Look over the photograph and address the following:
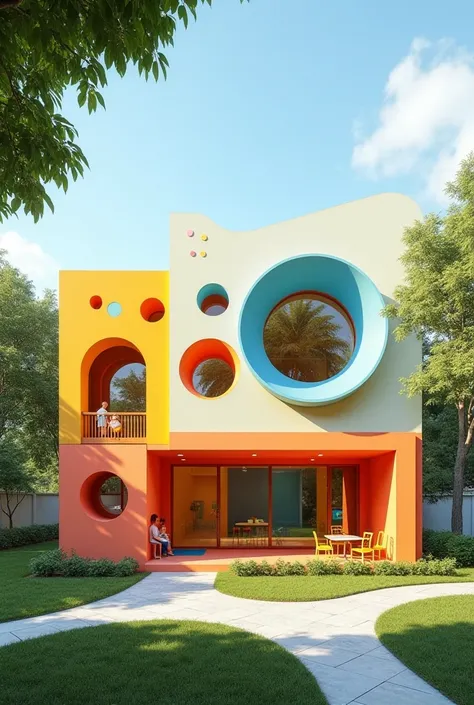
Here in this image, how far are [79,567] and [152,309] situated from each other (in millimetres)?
7365

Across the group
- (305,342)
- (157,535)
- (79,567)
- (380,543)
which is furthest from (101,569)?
Result: (305,342)

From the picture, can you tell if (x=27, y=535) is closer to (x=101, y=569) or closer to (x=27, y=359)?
(x=27, y=359)

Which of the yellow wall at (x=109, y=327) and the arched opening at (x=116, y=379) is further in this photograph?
the arched opening at (x=116, y=379)

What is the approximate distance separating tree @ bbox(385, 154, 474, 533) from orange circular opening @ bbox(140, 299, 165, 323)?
658 cm

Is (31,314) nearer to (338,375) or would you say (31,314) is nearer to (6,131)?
(338,375)

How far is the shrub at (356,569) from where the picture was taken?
12.9 meters

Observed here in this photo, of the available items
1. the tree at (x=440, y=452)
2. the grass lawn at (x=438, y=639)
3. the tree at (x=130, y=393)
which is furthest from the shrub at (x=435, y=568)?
the tree at (x=130, y=393)

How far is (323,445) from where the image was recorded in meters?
14.1

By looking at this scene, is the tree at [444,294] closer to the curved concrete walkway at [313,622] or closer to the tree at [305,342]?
the tree at [305,342]

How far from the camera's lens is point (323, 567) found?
13.0 meters

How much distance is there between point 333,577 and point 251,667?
253 inches

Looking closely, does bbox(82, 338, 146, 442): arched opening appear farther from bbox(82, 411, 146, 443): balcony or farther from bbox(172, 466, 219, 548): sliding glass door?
bbox(172, 466, 219, 548): sliding glass door

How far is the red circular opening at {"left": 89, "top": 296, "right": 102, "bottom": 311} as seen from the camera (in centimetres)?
1526

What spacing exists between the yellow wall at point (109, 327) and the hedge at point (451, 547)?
321 inches
